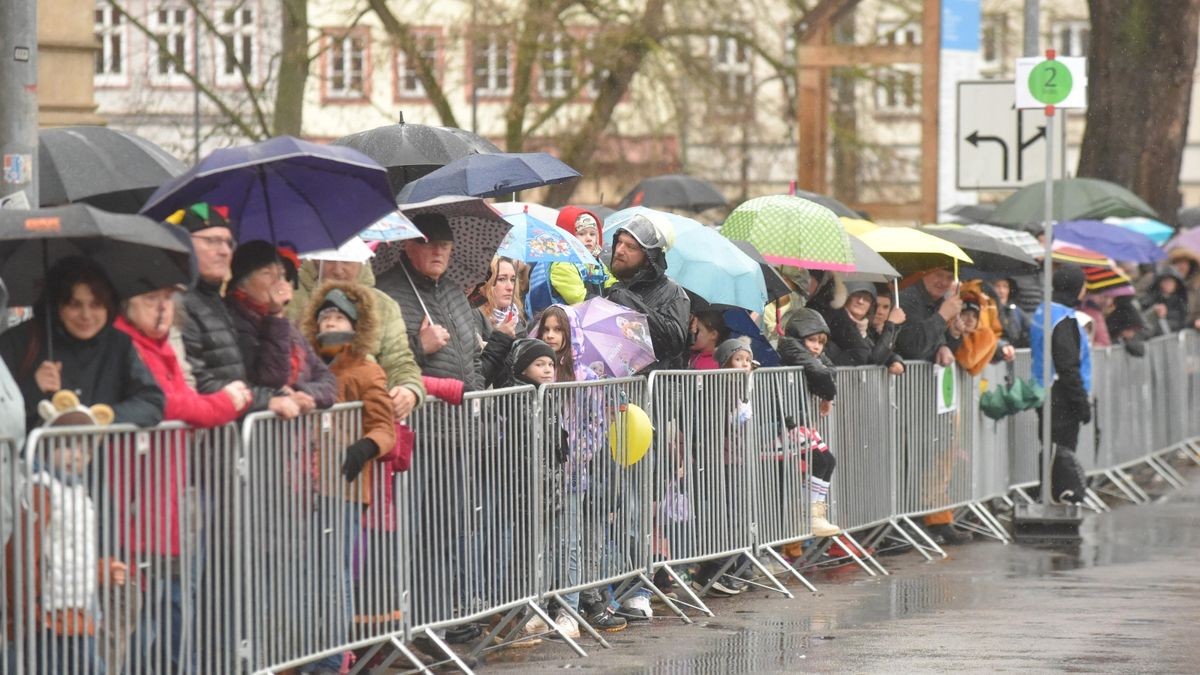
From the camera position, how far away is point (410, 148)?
12914 mm

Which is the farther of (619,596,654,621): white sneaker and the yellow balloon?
(619,596,654,621): white sneaker

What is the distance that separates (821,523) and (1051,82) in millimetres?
4146

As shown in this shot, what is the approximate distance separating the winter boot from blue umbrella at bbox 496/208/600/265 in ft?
7.05

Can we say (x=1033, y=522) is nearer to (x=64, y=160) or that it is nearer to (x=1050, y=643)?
(x=1050, y=643)

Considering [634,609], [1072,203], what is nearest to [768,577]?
[634,609]

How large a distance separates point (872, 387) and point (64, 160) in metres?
6.00

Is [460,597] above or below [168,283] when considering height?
below

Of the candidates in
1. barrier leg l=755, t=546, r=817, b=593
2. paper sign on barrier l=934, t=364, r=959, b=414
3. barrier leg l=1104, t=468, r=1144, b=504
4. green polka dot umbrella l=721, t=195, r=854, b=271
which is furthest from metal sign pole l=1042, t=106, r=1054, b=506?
barrier leg l=755, t=546, r=817, b=593

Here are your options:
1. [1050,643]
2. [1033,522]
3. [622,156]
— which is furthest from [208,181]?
[622,156]

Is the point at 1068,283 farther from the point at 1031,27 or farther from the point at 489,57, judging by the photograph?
the point at 489,57

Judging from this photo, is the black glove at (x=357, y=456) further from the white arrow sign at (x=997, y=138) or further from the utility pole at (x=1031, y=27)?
the utility pole at (x=1031, y=27)

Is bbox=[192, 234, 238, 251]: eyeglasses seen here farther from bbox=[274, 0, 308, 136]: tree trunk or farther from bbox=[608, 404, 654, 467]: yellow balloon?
bbox=[274, 0, 308, 136]: tree trunk

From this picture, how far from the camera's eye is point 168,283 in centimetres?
780

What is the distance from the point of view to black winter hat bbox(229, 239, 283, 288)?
8.65 m
